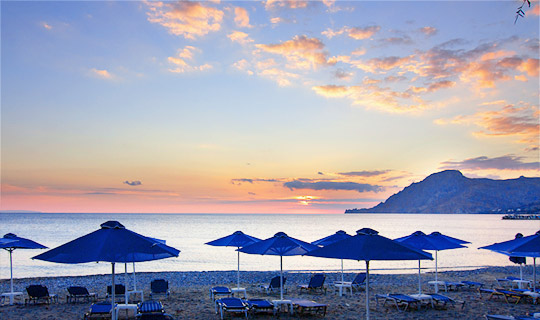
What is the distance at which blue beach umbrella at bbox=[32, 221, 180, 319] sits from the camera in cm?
708

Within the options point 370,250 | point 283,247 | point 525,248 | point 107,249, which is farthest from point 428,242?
point 107,249

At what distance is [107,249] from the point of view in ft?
23.6

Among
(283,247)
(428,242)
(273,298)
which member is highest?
(283,247)

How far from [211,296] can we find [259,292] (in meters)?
2.64

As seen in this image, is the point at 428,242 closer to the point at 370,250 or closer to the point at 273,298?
the point at 273,298

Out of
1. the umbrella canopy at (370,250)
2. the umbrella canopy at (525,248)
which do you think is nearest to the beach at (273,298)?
the umbrella canopy at (525,248)

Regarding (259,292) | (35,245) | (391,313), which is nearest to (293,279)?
(259,292)

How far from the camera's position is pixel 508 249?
10.4 meters

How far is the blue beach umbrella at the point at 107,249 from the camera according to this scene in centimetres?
708

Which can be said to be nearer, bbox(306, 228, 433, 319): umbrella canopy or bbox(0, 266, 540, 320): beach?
bbox(306, 228, 433, 319): umbrella canopy

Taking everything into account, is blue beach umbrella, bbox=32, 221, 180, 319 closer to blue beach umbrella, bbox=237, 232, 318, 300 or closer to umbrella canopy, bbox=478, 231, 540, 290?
blue beach umbrella, bbox=237, 232, 318, 300

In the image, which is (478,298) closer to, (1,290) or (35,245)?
(35,245)

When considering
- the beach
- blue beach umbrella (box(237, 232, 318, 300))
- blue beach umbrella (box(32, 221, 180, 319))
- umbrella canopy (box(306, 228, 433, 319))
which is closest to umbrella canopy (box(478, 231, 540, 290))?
the beach

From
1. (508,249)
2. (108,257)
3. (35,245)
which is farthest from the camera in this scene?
(35,245)
